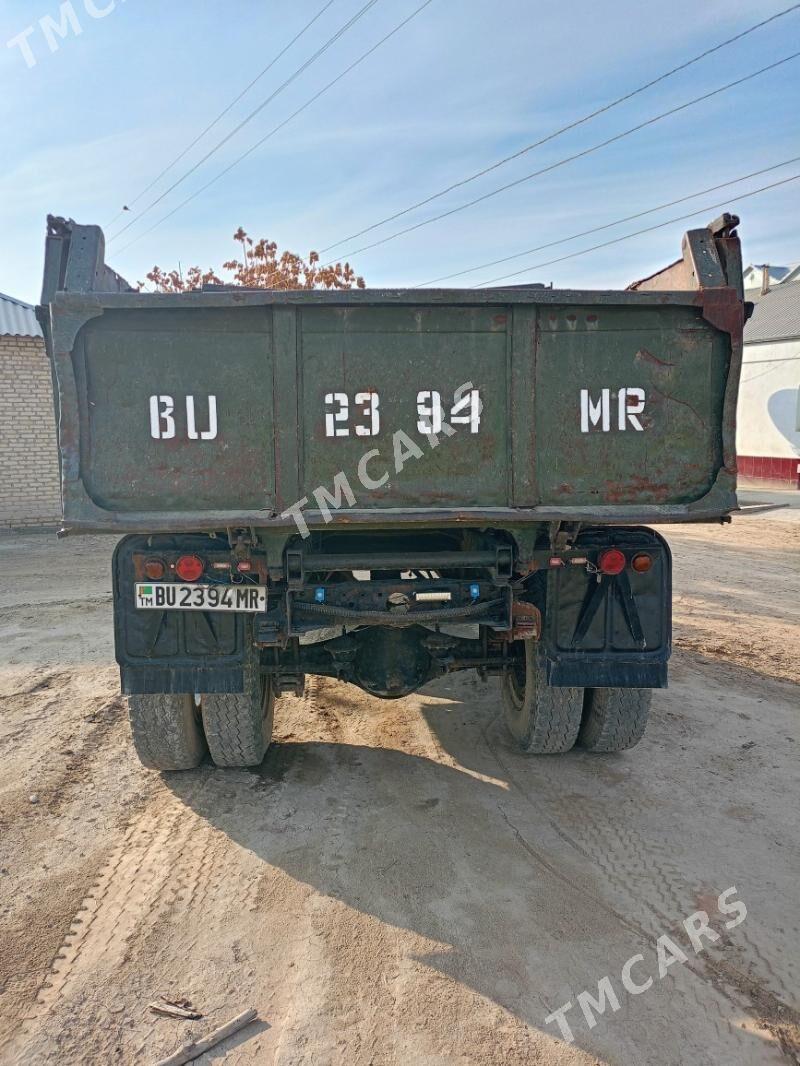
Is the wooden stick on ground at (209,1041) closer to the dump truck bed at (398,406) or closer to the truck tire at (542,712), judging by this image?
the dump truck bed at (398,406)

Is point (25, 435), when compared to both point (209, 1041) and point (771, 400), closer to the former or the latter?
point (209, 1041)

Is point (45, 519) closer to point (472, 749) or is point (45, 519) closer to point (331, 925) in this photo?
point (472, 749)

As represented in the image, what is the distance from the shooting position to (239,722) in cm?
403

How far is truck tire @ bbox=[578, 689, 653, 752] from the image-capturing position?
13.9 ft

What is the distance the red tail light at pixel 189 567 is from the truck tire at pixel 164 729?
76 centimetres

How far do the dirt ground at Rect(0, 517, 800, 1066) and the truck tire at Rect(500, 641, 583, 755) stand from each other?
0.15 metres

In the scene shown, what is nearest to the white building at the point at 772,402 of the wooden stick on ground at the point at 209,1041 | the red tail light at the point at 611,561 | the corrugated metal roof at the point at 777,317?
the corrugated metal roof at the point at 777,317

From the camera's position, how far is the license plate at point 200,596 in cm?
351

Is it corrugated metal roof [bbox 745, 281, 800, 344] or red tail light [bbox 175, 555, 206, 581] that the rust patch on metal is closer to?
red tail light [bbox 175, 555, 206, 581]

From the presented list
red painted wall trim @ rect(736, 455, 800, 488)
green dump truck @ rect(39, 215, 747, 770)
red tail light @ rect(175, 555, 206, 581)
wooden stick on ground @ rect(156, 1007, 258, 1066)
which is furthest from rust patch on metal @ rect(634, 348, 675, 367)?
red painted wall trim @ rect(736, 455, 800, 488)

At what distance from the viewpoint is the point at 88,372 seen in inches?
126

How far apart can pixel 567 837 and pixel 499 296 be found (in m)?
2.58

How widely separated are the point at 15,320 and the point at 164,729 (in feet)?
42.6

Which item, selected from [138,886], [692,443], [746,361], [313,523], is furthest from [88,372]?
[746,361]
